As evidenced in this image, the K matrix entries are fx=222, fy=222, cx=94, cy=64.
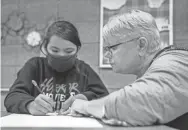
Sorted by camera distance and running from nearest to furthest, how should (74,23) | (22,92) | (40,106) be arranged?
(40,106), (22,92), (74,23)

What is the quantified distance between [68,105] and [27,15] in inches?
68.7

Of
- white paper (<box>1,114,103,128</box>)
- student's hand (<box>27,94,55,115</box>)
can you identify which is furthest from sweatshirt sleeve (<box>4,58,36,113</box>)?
white paper (<box>1,114,103,128</box>)

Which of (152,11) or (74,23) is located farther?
(74,23)

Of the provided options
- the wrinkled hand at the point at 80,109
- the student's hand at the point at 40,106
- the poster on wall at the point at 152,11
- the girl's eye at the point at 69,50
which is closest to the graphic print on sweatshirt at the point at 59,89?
the girl's eye at the point at 69,50

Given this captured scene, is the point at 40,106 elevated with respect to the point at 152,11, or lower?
lower

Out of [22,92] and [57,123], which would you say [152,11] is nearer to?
[22,92]

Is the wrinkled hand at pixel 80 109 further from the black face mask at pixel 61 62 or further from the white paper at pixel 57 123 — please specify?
the black face mask at pixel 61 62

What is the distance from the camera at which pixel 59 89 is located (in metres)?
1.28

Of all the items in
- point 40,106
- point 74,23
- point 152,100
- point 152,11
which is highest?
point 152,11

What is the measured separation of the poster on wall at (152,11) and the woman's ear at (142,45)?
1438 millimetres

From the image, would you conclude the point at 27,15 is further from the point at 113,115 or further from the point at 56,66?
the point at 113,115

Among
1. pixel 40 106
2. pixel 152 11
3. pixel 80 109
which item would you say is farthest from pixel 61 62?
pixel 152 11

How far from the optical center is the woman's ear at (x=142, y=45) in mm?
706

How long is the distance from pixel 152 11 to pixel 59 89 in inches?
55.9
